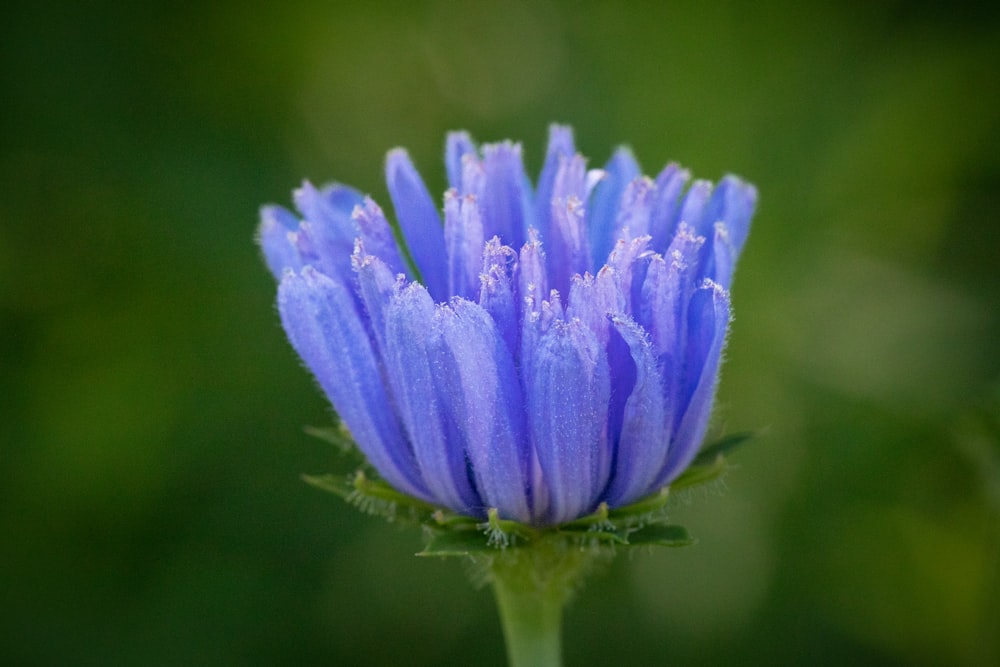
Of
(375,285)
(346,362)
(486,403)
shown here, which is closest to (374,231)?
(375,285)

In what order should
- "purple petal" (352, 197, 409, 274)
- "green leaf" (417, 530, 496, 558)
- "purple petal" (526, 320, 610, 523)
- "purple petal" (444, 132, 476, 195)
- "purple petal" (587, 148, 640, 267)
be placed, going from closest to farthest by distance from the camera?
"purple petal" (526, 320, 610, 523)
"green leaf" (417, 530, 496, 558)
"purple petal" (352, 197, 409, 274)
"purple petal" (587, 148, 640, 267)
"purple petal" (444, 132, 476, 195)

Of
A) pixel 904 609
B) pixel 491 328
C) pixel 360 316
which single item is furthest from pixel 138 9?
pixel 904 609

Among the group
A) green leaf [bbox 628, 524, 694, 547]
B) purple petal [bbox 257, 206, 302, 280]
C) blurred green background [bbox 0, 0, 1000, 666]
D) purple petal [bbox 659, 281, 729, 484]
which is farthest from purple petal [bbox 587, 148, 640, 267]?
blurred green background [bbox 0, 0, 1000, 666]

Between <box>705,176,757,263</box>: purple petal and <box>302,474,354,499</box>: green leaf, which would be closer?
<box>302,474,354,499</box>: green leaf

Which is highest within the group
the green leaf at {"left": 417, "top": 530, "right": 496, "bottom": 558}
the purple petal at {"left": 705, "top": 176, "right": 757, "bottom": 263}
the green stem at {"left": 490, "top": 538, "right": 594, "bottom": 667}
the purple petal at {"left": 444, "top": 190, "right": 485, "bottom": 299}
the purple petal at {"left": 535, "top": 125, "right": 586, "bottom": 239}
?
the purple petal at {"left": 535, "top": 125, "right": 586, "bottom": 239}

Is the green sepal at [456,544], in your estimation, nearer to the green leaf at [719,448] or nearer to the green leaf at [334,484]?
the green leaf at [334,484]

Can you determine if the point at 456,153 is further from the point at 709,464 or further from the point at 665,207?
the point at 709,464

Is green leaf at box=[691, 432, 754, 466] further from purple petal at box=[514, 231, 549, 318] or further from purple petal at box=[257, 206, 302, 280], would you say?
purple petal at box=[257, 206, 302, 280]
